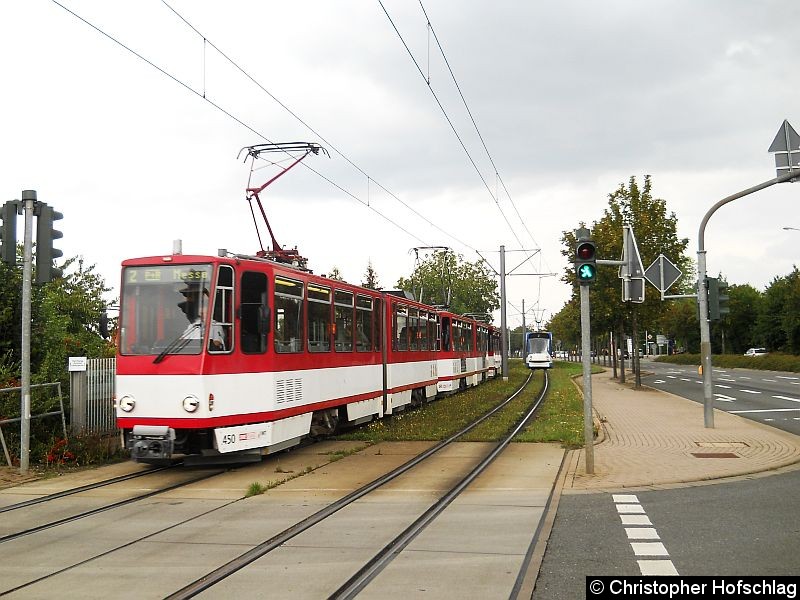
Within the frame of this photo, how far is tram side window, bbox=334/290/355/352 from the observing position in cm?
1608

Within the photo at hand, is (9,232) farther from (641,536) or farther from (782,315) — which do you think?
(782,315)

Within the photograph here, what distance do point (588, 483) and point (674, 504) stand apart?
1683 mm

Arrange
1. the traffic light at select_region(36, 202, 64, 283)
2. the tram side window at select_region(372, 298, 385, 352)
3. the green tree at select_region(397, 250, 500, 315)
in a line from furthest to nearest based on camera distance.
Result: 1. the green tree at select_region(397, 250, 500, 315)
2. the tram side window at select_region(372, 298, 385, 352)
3. the traffic light at select_region(36, 202, 64, 283)

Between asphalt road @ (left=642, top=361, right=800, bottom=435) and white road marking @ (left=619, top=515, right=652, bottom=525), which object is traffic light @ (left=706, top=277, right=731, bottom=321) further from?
white road marking @ (left=619, top=515, right=652, bottom=525)

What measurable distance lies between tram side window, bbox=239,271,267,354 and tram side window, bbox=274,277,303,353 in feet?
1.46

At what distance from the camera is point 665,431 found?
56.3 ft

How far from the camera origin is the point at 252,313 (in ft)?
40.1

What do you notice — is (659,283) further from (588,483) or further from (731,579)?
(731,579)

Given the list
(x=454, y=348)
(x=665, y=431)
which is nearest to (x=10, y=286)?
(x=665, y=431)

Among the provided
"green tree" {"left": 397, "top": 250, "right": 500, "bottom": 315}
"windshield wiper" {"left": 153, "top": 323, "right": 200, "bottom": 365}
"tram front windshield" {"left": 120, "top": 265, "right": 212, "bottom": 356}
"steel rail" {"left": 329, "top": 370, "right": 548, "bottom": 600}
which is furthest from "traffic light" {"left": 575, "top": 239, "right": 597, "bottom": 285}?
"green tree" {"left": 397, "top": 250, "right": 500, "bottom": 315}

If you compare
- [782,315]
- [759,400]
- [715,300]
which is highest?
[782,315]

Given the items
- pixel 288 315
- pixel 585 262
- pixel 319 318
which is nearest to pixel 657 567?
pixel 585 262

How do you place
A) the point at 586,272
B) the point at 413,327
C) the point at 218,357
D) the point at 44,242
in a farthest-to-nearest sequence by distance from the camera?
the point at 413,327
the point at 44,242
the point at 218,357
the point at 586,272

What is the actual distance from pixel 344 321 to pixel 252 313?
4.45m
